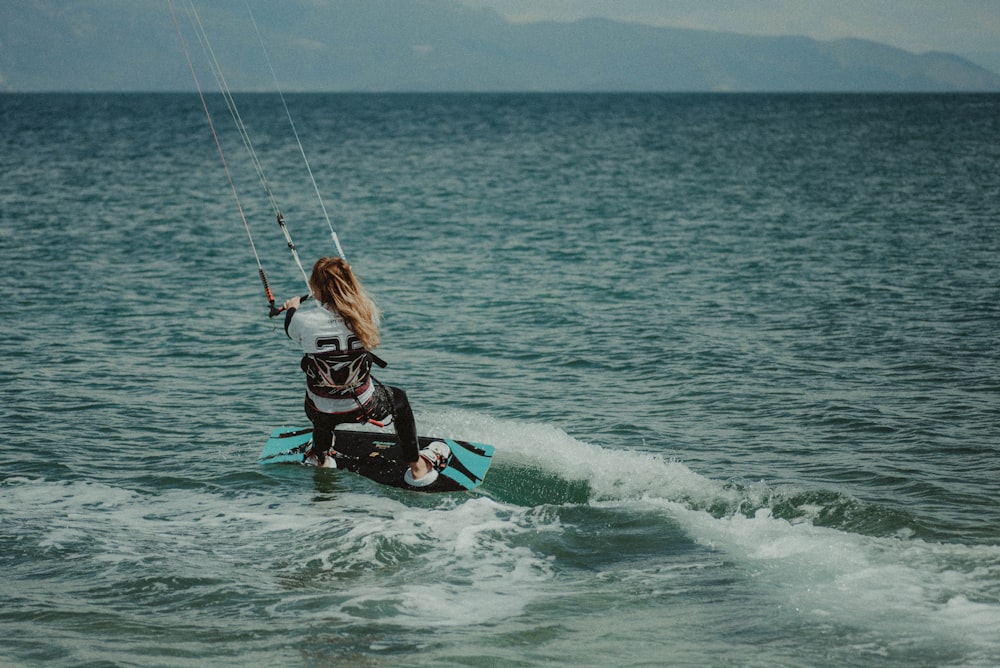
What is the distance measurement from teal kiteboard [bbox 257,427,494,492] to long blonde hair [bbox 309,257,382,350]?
2.02 meters

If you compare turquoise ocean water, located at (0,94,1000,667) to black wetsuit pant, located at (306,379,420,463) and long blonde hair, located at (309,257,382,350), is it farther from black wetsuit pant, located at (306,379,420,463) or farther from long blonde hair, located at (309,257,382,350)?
long blonde hair, located at (309,257,382,350)

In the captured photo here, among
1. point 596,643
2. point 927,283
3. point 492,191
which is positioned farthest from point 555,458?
point 492,191

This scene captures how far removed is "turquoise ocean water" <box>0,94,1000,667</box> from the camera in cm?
758

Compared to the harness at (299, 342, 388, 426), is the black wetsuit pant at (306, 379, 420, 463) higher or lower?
lower

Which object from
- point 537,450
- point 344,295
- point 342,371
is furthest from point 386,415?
point 537,450

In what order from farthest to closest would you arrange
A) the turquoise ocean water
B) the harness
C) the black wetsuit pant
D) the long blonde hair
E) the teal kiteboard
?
the teal kiteboard < the black wetsuit pant < the harness < the long blonde hair < the turquoise ocean water

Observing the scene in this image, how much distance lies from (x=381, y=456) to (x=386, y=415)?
1.45 m

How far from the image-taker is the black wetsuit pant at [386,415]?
988 centimetres

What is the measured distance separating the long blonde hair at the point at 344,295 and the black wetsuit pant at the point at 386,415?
0.70 metres

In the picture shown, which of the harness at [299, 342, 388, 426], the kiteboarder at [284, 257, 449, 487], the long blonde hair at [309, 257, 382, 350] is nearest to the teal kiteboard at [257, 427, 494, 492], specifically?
the kiteboarder at [284, 257, 449, 487]

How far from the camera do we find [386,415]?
9.96 metres

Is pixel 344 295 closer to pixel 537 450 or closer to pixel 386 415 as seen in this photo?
pixel 386 415

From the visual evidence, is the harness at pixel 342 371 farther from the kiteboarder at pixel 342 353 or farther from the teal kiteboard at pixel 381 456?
the teal kiteboard at pixel 381 456

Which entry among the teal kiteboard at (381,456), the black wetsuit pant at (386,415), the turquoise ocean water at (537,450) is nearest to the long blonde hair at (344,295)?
the black wetsuit pant at (386,415)
